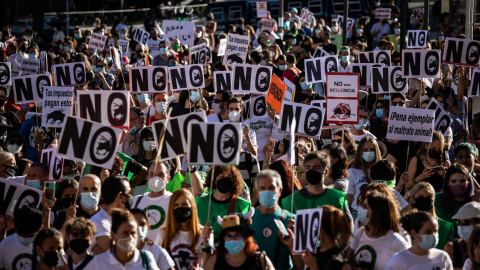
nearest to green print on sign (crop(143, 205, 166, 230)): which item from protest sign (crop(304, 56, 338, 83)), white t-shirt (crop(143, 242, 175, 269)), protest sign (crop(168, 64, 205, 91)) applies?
white t-shirt (crop(143, 242, 175, 269))

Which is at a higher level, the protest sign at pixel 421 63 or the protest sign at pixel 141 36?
the protest sign at pixel 141 36

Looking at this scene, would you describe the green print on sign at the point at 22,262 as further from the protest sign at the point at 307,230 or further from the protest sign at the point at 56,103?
the protest sign at the point at 56,103

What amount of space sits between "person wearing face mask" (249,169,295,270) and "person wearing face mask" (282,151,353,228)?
43cm

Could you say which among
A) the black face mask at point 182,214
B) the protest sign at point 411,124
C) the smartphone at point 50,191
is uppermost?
the protest sign at point 411,124

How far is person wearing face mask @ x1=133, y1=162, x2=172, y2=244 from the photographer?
25.6ft

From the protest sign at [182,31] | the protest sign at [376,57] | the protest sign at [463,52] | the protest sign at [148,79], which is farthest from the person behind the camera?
the protest sign at [182,31]

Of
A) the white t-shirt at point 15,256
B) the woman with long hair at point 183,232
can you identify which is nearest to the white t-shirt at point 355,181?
the woman with long hair at point 183,232

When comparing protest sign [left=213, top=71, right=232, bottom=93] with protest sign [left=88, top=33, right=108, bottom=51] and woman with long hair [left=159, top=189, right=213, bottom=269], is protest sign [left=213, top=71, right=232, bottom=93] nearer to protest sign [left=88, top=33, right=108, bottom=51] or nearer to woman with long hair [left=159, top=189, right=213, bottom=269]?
woman with long hair [left=159, top=189, right=213, bottom=269]

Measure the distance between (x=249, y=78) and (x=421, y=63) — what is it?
106 inches

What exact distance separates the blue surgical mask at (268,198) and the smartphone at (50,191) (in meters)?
1.97

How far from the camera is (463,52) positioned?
46.2 ft

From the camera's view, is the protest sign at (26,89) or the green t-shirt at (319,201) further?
the protest sign at (26,89)

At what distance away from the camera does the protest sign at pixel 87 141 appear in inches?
320

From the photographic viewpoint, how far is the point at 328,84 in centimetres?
1152
